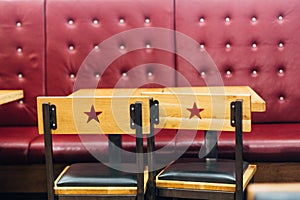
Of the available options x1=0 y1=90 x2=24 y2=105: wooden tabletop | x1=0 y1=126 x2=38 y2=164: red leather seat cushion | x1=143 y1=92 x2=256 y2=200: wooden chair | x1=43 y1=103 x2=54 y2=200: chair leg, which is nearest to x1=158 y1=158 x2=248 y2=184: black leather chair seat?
x1=143 y1=92 x2=256 y2=200: wooden chair

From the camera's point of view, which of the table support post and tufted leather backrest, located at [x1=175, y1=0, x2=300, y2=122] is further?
tufted leather backrest, located at [x1=175, y1=0, x2=300, y2=122]

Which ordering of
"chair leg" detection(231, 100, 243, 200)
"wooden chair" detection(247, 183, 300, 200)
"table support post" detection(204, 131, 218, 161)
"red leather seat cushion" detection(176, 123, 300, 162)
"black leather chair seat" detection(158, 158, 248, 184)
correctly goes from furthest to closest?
"red leather seat cushion" detection(176, 123, 300, 162) → "table support post" detection(204, 131, 218, 161) → "black leather chair seat" detection(158, 158, 248, 184) → "chair leg" detection(231, 100, 243, 200) → "wooden chair" detection(247, 183, 300, 200)

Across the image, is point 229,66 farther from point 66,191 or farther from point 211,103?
point 66,191

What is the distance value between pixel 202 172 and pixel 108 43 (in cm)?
127

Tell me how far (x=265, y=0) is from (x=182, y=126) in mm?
1404

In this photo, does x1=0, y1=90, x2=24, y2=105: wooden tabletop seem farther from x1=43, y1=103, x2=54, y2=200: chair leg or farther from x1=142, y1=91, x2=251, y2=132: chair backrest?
x1=142, y1=91, x2=251, y2=132: chair backrest

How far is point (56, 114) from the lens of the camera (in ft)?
5.98

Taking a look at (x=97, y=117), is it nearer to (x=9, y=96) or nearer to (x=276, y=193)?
(x=9, y=96)

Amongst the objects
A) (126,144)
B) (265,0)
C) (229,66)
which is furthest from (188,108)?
(265,0)

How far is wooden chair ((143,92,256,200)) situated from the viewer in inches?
69.4

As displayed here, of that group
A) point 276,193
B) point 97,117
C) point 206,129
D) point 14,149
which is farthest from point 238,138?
point 14,149

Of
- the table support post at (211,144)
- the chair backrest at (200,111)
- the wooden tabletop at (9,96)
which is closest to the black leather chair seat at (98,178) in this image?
the chair backrest at (200,111)

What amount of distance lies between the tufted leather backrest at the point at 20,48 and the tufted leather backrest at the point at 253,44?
875 mm

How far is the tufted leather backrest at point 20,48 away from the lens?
2947mm
